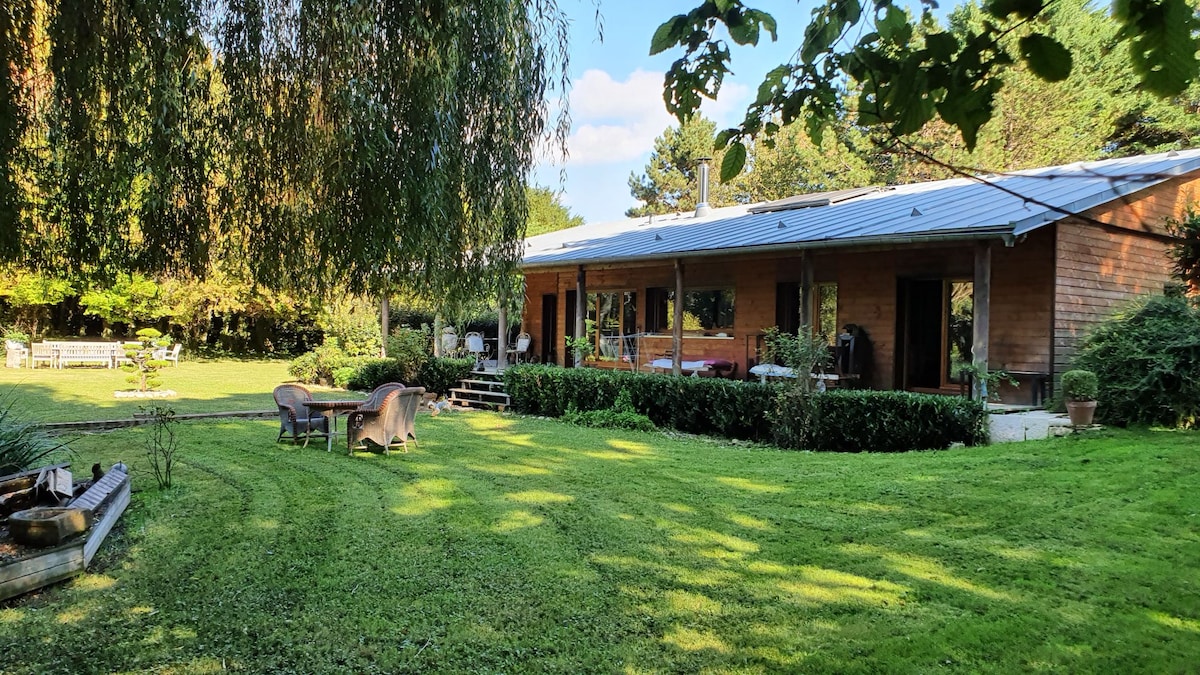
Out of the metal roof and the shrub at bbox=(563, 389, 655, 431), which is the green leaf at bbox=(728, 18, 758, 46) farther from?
the shrub at bbox=(563, 389, 655, 431)

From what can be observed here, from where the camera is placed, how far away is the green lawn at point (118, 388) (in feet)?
39.2

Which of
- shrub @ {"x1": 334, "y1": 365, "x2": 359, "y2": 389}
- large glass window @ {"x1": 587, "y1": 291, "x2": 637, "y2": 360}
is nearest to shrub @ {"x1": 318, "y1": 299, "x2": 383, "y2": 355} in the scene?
shrub @ {"x1": 334, "y1": 365, "x2": 359, "y2": 389}

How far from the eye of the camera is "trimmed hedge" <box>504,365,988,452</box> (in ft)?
28.4

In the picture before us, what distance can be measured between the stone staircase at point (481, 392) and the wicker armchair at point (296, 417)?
4.62m

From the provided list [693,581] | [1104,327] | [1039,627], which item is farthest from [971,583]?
[1104,327]

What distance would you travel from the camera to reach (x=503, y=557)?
188 inches

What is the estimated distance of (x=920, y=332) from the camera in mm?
12641

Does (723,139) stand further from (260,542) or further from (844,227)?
Result: (844,227)

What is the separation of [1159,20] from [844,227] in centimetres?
989

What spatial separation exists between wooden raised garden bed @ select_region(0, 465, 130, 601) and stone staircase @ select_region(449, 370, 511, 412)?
8.56m

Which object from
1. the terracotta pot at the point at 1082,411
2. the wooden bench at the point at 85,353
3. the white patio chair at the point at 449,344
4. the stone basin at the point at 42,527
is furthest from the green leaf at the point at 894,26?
the wooden bench at the point at 85,353

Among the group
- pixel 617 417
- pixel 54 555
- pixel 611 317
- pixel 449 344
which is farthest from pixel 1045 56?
pixel 449 344

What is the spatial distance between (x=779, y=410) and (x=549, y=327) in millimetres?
10511

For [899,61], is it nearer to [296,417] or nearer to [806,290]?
[296,417]
